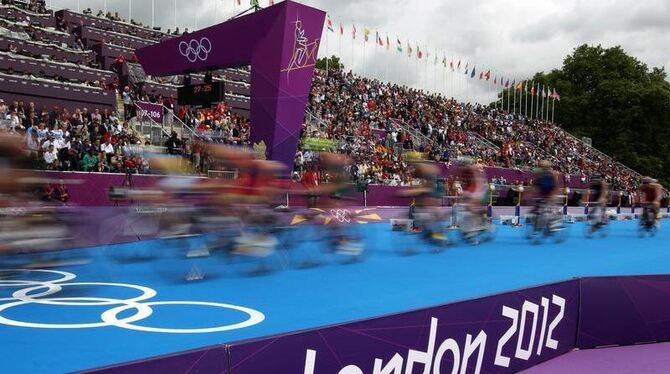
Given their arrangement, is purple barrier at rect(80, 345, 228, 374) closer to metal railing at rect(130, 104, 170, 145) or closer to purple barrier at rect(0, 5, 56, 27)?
metal railing at rect(130, 104, 170, 145)

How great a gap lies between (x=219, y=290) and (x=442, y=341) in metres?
4.57

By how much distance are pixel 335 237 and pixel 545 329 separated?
5930mm

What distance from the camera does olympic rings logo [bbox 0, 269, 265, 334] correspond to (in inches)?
251

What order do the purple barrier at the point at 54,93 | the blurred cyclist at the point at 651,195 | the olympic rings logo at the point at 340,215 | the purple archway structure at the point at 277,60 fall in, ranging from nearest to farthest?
the olympic rings logo at the point at 340,215 < the blurred cyclist at the point at 651,195 < the purple archway structure at the point at 277,60 < the purple barrier at the point at 54,93

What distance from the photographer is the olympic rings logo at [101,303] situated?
6363mm

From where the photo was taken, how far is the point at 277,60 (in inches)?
768

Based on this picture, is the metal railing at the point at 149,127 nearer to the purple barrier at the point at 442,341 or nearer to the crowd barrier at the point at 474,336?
the crowd barrier at the point at 474,336

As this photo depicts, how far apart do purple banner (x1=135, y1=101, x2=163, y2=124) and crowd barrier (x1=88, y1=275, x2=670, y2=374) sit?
21709 millimetres

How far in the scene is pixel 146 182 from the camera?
1989cm

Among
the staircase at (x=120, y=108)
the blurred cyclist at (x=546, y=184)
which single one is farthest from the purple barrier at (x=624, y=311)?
the staircase at (x=120, y=108)

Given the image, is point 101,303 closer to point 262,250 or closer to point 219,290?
point 219,290

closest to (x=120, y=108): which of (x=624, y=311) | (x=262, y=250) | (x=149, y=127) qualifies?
(x=149, y=127)

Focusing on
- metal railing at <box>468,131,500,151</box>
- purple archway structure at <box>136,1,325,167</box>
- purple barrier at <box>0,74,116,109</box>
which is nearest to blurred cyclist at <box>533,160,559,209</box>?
purple archway structure at <box>136,1,325,167</box>

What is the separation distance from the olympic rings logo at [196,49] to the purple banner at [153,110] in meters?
3.40
